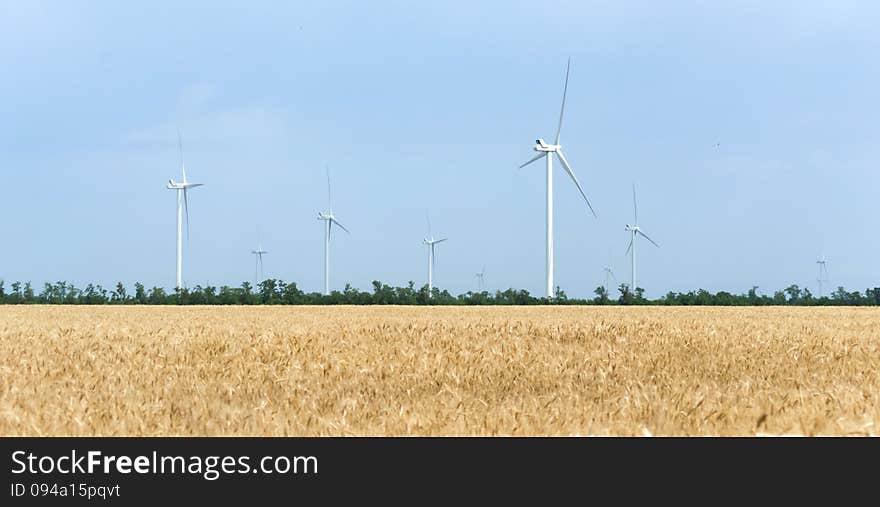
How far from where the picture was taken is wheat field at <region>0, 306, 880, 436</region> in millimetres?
5974

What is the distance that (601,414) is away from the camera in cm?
637

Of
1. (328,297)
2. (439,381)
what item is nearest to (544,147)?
(328,297)

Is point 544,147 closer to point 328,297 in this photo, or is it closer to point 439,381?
point 328,297

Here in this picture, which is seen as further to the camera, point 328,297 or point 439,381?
point 328,297

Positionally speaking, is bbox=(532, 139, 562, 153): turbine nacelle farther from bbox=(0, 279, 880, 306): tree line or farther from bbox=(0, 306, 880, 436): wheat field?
bbox=(0, 306, 880, 436): wheat field

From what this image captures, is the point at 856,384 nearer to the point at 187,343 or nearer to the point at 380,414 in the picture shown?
the point at 380,414

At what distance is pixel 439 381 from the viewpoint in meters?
9.19

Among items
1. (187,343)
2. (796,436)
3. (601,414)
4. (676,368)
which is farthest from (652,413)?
(187,343)

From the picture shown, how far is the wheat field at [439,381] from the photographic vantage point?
5.97m

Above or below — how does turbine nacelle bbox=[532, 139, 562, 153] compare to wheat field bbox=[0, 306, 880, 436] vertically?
above

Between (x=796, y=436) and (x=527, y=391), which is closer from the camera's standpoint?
(x=796, y=436)

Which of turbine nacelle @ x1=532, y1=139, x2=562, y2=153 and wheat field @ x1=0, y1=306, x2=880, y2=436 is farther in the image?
turbine nacelle @ x1=532, y1=139, x2=562, y2=153

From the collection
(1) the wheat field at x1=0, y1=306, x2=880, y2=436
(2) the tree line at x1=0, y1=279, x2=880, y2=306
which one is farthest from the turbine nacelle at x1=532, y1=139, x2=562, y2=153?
(1) the wheat field at x1=0, y1=306, x2=880, y2=436

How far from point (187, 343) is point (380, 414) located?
22.4ft
